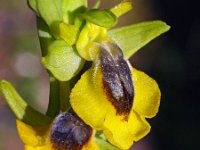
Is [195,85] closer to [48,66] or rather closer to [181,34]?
[181,34]

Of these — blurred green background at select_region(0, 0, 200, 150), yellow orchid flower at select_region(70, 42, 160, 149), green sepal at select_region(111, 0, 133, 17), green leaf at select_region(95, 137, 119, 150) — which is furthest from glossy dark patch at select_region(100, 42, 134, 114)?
blurred green background at select_region(0, 0, 200, 150)

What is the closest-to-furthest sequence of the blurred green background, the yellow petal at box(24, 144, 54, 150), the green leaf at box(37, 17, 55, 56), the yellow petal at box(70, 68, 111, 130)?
the yellow petal at box(70, 68, 111, 130)
the yellow petal at box(24, 144, 54, 150)
the green leaf at box(37, 17, 55, 56)
the blurred green background

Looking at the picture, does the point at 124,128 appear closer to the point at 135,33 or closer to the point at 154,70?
the point at 135,33

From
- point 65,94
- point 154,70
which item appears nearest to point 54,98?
point 65,94

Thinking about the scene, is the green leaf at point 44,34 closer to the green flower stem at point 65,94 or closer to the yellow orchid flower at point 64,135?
the green flower stem at point 65,94

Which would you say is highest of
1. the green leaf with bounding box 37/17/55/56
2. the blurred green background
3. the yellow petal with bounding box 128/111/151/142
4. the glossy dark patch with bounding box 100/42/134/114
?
the green leaf with bounding box 37/17/55/56

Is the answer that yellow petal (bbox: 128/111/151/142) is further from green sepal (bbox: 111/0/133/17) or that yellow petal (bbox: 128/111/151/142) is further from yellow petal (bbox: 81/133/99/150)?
green sepal (bbox: 111/0/133/17)
